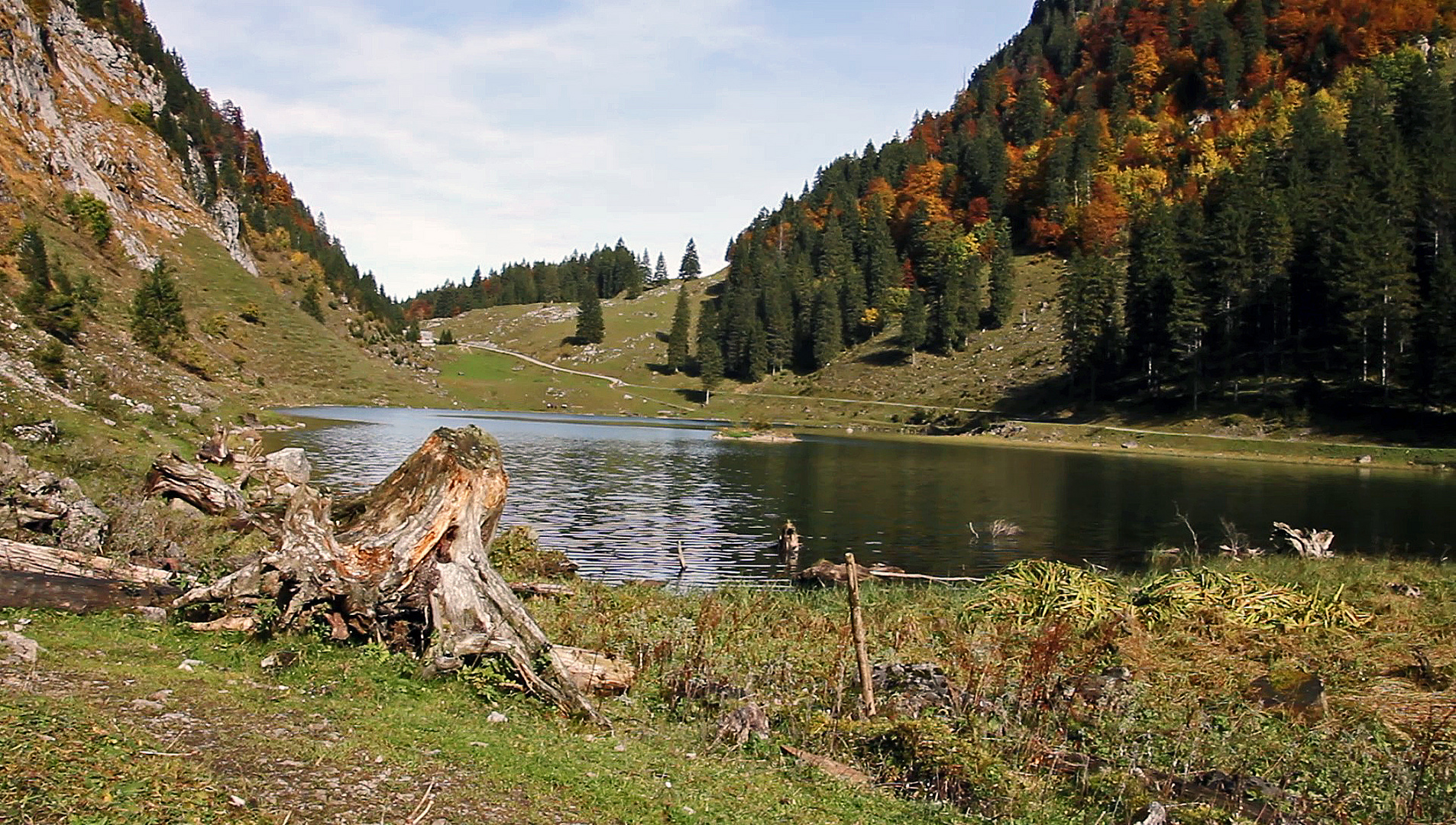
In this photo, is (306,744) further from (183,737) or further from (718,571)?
(718,571)

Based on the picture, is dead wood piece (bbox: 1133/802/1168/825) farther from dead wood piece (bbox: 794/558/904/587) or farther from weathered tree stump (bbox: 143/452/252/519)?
weathered tree stump (bbox: 143/452/252/519)

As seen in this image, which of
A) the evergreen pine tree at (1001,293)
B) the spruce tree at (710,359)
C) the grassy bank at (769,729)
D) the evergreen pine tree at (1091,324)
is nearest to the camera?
the grassy bank at (769,729)

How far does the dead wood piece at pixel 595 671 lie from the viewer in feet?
37.5

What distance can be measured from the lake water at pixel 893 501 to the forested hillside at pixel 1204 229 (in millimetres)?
23160

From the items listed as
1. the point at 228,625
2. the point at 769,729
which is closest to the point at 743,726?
the point at 769,729

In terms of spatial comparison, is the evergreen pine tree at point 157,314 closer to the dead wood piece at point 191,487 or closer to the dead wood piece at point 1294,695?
the dead wood piece at point 191,487

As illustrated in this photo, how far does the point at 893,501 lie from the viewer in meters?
43.7

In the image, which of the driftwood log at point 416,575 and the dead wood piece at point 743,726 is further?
the driftwood log at point 416,575

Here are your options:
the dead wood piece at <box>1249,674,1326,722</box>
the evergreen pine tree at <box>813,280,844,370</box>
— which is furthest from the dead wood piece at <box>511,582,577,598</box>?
the evergreen pine tree at <box>813,280,844,370</box>

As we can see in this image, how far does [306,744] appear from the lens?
7605 mm

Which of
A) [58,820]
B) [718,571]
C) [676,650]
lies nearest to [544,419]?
[718,571]

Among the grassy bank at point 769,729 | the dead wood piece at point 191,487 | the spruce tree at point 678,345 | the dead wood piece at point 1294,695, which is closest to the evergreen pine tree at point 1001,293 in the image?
the spruce tree at point 678,345

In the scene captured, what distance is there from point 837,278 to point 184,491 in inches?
6019

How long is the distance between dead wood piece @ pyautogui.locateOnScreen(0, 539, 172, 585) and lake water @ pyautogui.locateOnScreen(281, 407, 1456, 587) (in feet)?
42.2
